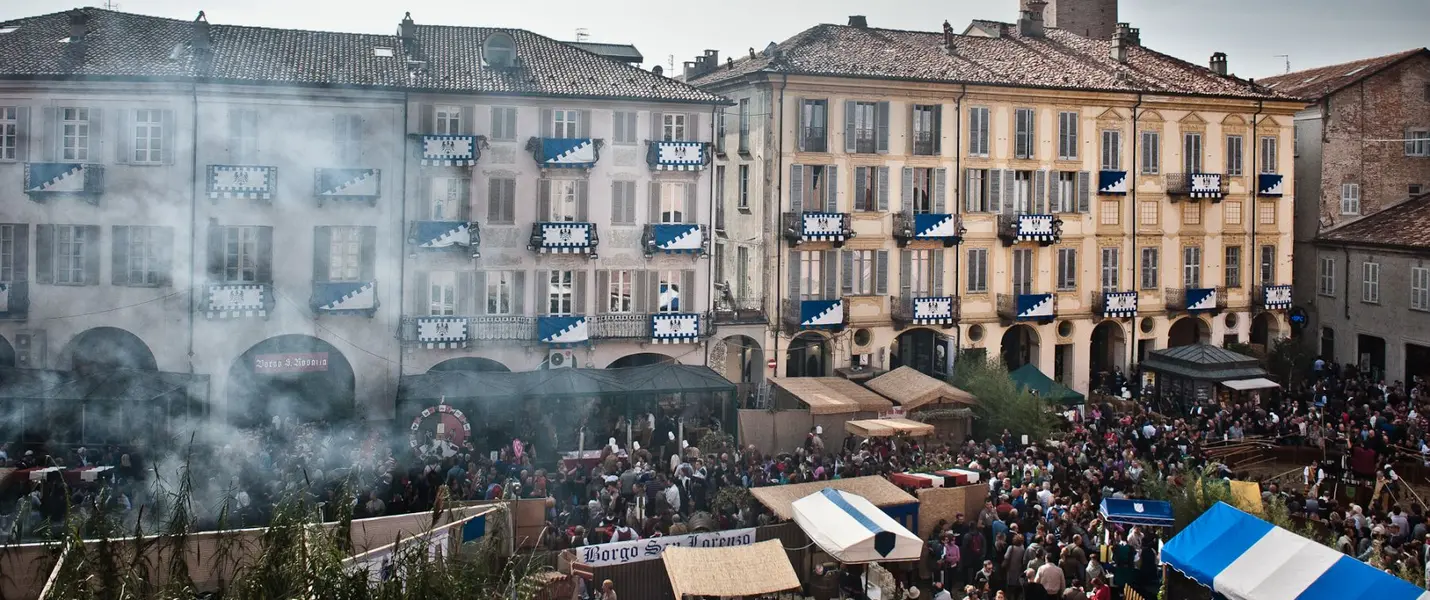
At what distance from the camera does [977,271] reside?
142 ft

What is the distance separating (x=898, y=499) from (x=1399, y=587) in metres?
8.68

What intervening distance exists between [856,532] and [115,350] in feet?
74.7

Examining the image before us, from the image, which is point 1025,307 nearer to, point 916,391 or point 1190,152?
point 1190,152

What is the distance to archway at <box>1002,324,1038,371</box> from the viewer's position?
4516 centimetres

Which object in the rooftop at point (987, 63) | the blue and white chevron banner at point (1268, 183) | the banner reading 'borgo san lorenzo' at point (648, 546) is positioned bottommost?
the banner reading 'borgo san lorenzo' at point (648, 546)

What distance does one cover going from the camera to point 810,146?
4084 cm

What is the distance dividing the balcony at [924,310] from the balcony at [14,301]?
79.7 ft

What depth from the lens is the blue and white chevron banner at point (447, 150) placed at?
1422 inches

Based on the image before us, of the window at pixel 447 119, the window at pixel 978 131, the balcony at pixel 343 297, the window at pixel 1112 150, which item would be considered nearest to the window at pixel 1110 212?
the window at pixel 1112 150

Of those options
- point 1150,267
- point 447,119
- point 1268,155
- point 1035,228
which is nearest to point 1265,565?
point 447,119

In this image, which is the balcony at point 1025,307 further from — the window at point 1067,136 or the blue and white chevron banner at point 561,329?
the blue and white chevron banner at point 561,329

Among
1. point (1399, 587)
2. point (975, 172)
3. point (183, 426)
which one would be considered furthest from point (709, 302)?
point (1399, 587)

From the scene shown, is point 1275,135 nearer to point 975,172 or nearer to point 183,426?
point 975,172

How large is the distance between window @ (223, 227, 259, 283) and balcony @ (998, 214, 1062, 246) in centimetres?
2268
